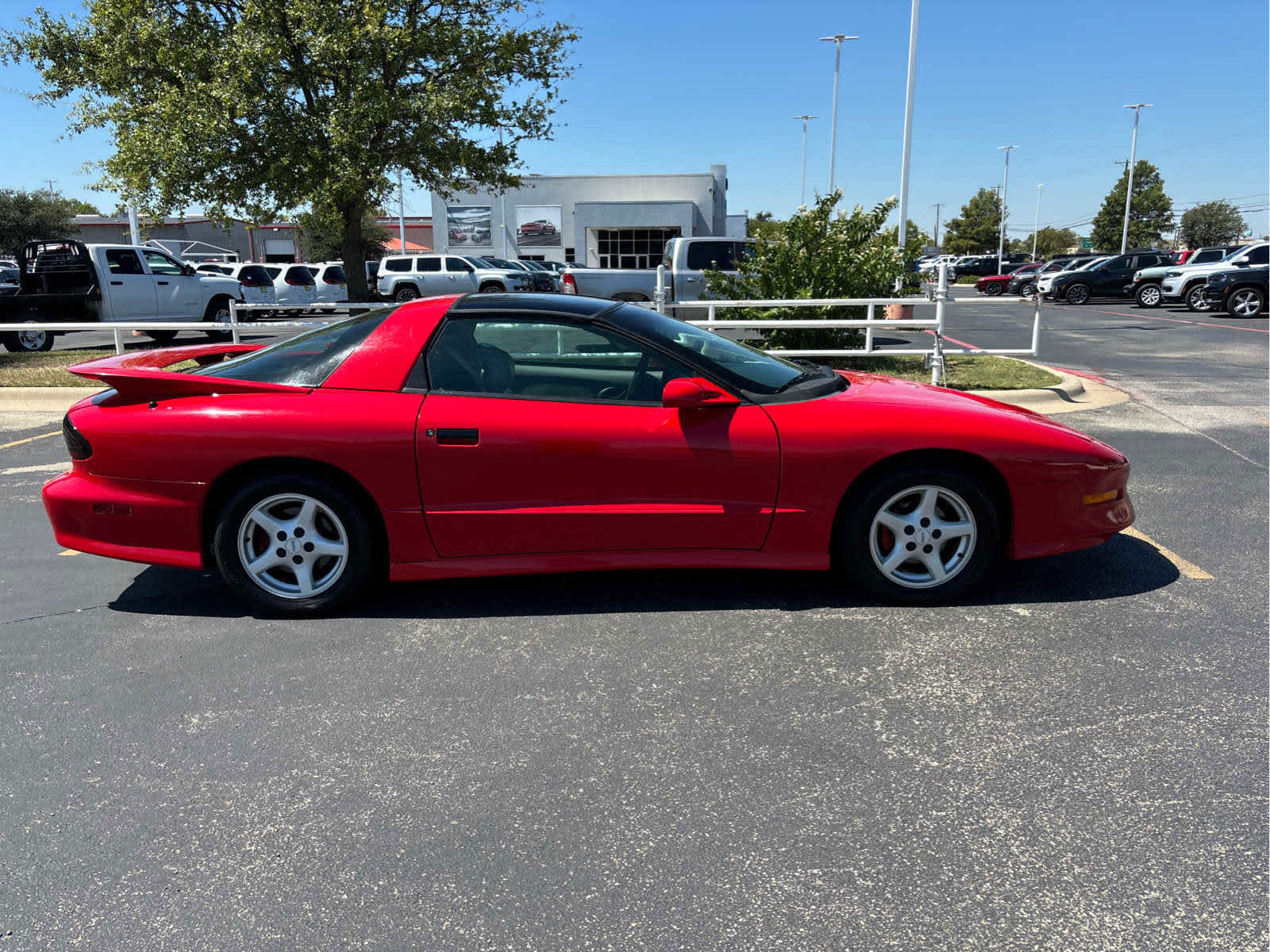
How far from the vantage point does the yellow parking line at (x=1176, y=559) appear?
184 inches

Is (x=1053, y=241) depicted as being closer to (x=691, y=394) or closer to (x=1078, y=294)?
(x=1078, y=294)

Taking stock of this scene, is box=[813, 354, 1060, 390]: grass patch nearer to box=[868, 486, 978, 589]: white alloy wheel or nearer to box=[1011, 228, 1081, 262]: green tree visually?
box=[868, 486, 978, 589]: white alloy wheel

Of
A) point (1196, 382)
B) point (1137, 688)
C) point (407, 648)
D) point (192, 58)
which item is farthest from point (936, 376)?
point (192, 58)

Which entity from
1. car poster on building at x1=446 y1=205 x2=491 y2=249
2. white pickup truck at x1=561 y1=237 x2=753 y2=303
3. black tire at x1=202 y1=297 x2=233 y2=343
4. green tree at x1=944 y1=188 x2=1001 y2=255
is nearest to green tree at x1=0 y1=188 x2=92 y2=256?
car poster on building at x1=446 y1=205 x2=491 y2=249

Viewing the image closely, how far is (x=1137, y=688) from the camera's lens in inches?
136

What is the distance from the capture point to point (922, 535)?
423 centimetres

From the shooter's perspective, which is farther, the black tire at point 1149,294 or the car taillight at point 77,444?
the black tire at point 1149,294

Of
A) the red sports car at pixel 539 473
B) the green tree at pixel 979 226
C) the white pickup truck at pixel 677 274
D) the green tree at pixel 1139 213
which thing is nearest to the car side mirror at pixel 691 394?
the red sports car at pixel 539 473

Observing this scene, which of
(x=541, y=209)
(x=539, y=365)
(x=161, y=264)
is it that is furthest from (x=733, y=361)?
(x=541, y=209)

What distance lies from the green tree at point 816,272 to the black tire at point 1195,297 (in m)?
16.5

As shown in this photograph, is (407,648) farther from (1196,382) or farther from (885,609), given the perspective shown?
(1196,382)

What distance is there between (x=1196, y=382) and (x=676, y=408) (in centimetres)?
1008

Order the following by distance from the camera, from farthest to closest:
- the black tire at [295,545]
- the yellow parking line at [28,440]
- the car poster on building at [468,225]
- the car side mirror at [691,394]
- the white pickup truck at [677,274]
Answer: the car poster on building at [468,225] → the white pickup truck at [677,274] → the yellow parking line at [28,440] → the black tire at [295,545] → the car side mirror at [691,394]

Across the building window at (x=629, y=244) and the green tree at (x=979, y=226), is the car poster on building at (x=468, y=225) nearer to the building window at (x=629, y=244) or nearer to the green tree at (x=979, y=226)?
the building window at (x=629, y=244)
